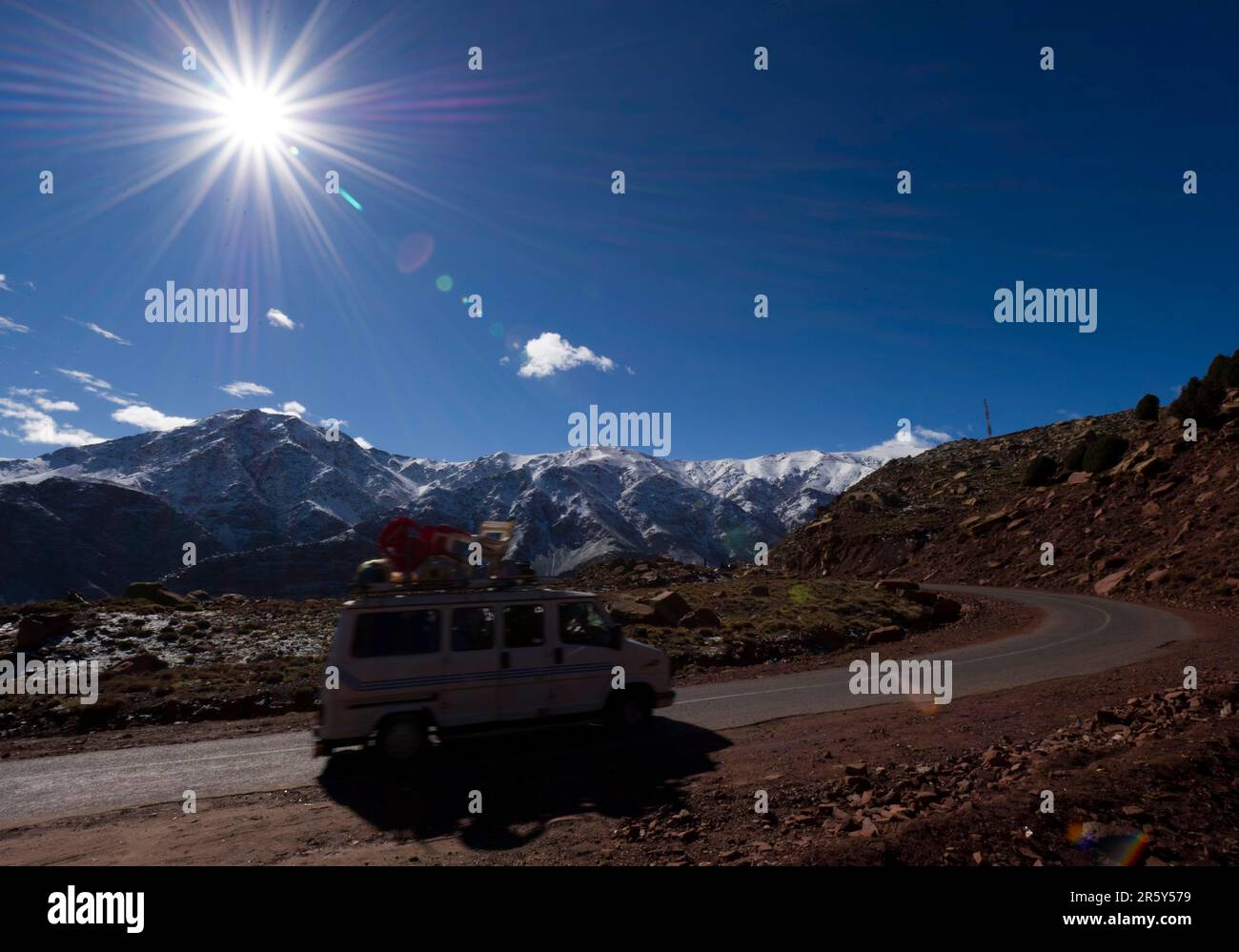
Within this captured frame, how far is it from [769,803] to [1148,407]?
66.6 metres

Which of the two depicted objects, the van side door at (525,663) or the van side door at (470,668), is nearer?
the van side door at (470,668)

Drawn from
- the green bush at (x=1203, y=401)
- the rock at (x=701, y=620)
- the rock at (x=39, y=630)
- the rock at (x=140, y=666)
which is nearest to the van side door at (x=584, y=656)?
the rock at (x=701, y=620)

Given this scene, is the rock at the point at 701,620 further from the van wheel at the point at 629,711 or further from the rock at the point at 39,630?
the rock at the point at 39,630

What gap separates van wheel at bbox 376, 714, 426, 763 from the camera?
9391 millimetres

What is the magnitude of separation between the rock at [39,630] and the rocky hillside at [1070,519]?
1667 inches

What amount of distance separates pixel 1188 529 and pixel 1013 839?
124ft

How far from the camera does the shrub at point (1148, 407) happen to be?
56.5m

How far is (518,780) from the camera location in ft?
29.2

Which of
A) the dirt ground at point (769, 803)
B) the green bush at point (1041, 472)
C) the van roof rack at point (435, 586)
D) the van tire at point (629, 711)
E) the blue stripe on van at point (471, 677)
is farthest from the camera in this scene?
the green bush at point (1041, 472)

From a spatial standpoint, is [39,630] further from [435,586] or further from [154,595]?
[435,586]

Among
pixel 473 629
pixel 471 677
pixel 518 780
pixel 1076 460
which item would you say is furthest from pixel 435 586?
pixel 1076 460

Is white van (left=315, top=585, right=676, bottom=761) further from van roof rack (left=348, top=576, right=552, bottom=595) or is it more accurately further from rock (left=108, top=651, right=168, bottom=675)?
rock (left=108, top=651, right=168, bottom=675)
